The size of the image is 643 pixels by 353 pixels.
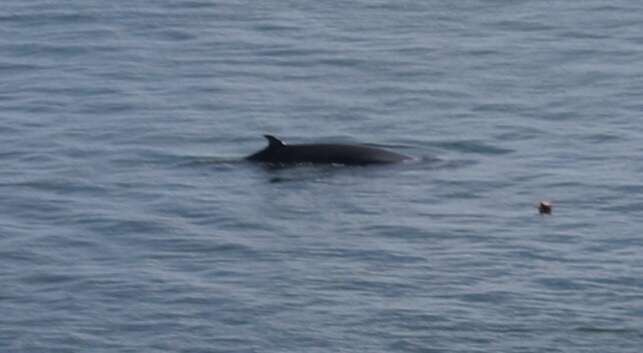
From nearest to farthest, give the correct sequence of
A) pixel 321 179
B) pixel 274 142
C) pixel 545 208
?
pixel 545 208
pixel 321 179
pixel 274 142

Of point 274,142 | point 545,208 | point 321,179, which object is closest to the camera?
point 545,208

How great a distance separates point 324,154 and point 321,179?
0.95 metres

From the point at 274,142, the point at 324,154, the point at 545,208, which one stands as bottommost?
the point at 545,208

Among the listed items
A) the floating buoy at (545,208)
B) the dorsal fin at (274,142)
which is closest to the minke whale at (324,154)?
the dorsal fin at (274,142)

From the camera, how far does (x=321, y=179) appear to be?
41.6 metres

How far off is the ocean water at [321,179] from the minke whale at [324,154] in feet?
1.00

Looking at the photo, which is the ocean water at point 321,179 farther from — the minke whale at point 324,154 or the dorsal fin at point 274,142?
the dorsal fin at point 274,142

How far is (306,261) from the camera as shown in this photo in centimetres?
3684

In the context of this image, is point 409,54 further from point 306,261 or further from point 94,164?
point 306,261

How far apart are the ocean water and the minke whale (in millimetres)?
304

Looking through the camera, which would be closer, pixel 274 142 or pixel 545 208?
pixel 545 208

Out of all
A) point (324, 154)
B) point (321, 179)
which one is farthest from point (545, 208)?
point (324, 154)

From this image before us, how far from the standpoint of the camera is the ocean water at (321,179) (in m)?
34.0

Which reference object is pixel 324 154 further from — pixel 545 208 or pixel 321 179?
pixel 545 208
